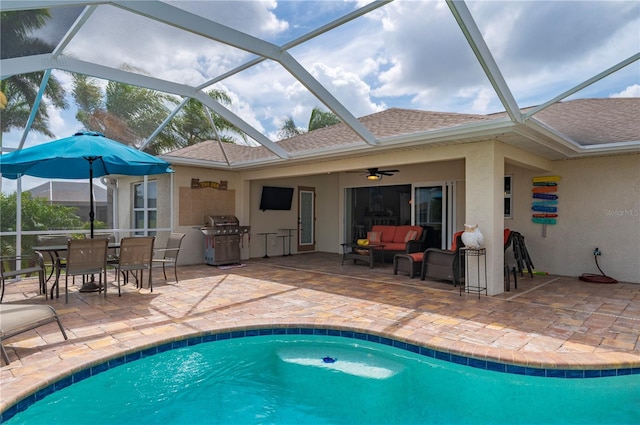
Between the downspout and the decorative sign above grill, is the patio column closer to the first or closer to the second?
the decorative sign above grill

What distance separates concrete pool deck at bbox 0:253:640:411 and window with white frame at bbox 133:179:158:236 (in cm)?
240

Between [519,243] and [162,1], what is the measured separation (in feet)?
25.8

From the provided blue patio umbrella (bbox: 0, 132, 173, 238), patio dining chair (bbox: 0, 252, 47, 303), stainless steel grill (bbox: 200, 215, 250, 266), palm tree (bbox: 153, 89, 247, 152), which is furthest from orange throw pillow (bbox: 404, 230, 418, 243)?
patio dining chair (bbox: 0, 252, 47, 303)

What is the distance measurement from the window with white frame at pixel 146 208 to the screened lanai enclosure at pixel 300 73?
Answer: 4.56 ft

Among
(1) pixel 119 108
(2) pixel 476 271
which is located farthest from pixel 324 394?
(1) pixel 119 108

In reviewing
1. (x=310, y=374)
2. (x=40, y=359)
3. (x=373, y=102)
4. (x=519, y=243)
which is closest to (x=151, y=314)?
(x=40, y=359)

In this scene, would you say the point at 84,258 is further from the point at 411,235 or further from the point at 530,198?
the point at 530,198

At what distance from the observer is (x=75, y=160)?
653 centimetres

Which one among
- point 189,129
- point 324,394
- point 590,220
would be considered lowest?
point 324,394

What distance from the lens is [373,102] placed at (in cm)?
641

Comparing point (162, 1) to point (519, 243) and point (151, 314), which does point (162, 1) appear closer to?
point (151, 314)

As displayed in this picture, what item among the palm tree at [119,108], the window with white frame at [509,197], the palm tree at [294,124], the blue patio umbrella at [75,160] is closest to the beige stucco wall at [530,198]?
the window with white frame at [509,197]

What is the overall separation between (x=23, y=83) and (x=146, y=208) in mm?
4144

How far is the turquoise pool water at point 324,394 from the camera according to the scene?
3.06 meters
